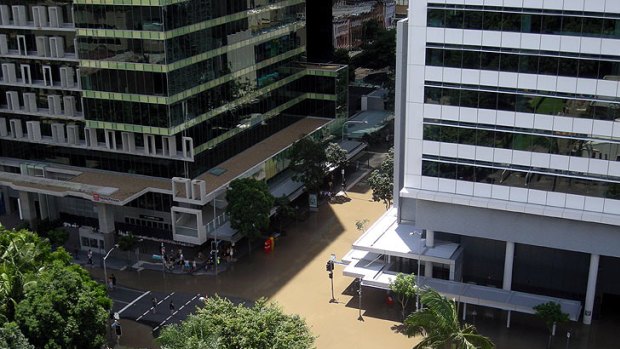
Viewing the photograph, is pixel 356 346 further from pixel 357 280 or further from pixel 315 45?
pixel 315 45

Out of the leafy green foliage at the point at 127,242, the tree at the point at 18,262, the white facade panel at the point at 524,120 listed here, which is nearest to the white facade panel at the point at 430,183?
the white facade panel at the point at 524,120

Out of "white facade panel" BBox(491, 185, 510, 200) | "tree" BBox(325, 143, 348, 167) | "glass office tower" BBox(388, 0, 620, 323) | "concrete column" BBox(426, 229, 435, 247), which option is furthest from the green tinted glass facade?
"white facade panel" BBox(491, 185, 510, 200)

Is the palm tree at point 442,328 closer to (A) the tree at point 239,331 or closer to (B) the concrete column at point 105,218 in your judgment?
(A) the tree at point 239,331

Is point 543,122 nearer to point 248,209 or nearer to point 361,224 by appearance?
point 361,224

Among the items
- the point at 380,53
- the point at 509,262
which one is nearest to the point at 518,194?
the point at 509,262

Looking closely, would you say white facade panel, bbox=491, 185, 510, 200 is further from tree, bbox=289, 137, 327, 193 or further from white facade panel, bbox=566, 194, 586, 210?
tree, bbox=289, 137, 327, 193
